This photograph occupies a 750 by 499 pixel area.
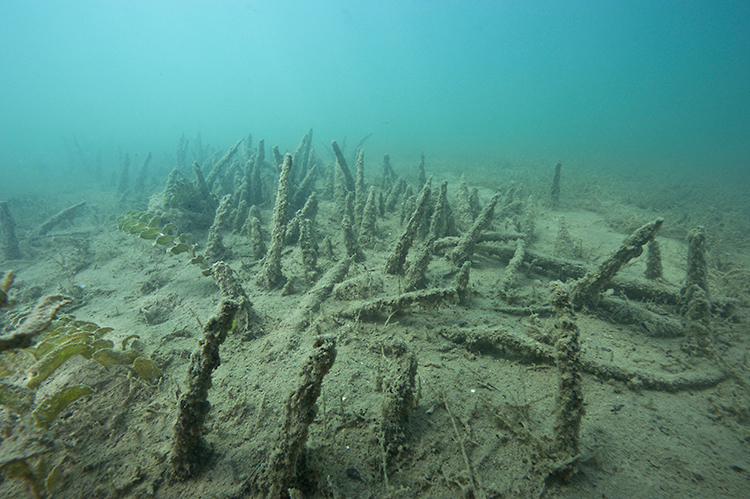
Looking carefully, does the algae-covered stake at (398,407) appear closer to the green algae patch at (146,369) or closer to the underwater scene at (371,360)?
the underwater scene at (371,360)

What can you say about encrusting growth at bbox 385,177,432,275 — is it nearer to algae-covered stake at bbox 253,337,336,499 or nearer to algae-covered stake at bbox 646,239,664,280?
algae-covered stake at bbox 253,337,336,499

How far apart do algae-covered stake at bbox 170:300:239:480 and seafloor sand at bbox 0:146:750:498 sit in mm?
166

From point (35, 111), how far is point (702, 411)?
167821mm

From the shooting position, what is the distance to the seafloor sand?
1876 mm

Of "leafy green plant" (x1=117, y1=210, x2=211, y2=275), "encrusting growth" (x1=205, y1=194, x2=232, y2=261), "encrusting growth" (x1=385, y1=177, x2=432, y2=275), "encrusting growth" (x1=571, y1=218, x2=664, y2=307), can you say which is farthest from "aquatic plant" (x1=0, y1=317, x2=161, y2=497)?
"encrusting growth" (x1=571, y1=218, x2=664, y2=307)

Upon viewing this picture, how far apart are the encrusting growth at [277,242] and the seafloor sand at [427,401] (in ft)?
0.66

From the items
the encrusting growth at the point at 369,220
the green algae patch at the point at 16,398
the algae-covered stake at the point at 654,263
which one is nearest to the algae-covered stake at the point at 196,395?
the green algae patch at the point at 16,398

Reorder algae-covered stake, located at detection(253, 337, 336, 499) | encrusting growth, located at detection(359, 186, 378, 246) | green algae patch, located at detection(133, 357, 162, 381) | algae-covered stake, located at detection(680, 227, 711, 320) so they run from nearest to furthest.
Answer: algae-covered stake, located at detection(253, 337, 336, 499)
green algae patch, located at detection(133, 357, 162, 381)
algae-covered stake, located at detection(680, 227, 711, 320)
encrusting growth, located at detection(359, 186, 378, 246)

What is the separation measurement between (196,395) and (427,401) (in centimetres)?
182

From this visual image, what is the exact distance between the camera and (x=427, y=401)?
7.97 ft

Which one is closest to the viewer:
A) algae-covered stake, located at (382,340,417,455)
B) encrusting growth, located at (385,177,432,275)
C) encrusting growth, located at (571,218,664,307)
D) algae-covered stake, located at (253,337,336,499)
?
algae-covered stake, located at (253,337,336,499)

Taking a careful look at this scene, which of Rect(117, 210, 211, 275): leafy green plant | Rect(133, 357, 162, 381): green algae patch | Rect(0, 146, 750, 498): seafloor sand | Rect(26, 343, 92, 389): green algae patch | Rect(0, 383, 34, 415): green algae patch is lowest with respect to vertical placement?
Rect(0, 146, 750, 498): seafloor sand

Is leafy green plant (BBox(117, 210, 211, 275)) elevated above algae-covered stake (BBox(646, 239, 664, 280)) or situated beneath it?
elevated above

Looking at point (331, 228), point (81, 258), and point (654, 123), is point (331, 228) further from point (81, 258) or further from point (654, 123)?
point (654, 123)
